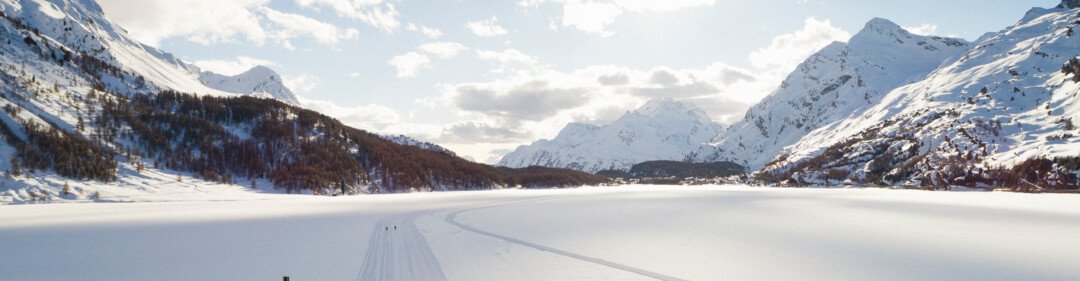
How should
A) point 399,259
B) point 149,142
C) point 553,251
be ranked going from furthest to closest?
point 149,142 < point 553,251 < point 399,259

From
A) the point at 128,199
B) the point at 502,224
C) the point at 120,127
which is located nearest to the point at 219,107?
the point at 120,127

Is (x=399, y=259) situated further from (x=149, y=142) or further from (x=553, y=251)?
(x=149, y=142)

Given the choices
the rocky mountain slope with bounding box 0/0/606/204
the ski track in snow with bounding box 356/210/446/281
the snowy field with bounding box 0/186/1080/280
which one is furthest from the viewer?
the rocky mountain slope with bounding box 0/0/606/204

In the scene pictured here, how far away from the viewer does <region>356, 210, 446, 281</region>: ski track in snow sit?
1411cm

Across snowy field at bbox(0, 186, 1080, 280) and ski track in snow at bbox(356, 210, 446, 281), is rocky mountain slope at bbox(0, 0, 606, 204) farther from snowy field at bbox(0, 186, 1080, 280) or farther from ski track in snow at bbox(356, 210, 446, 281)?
ski track in snow at bbox(356, 210, 446, 281)

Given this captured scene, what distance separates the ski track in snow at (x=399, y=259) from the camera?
46.3 feet

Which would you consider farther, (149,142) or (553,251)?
(149,142)

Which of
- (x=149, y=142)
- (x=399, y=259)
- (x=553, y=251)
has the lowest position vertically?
(x=553, y=251)

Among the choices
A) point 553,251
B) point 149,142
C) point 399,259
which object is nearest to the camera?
point 399,259

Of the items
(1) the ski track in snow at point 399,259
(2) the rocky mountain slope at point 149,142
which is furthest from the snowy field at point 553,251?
(2) the rocky mountain slope at point 149,142

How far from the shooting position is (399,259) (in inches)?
671

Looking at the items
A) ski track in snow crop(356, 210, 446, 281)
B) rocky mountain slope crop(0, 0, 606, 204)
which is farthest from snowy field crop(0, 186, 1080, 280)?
rocky mountain slope crop(0, 0, 606, 204)

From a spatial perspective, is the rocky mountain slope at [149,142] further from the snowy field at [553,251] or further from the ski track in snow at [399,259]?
the ski track in snow at [399,259]

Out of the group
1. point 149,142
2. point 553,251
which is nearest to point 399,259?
point 553,251
